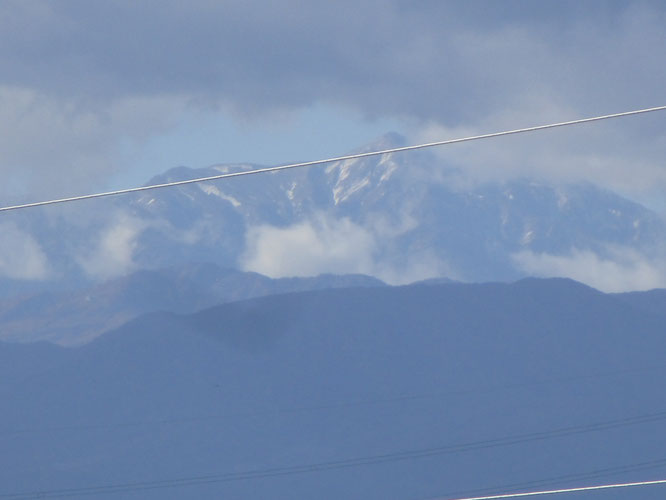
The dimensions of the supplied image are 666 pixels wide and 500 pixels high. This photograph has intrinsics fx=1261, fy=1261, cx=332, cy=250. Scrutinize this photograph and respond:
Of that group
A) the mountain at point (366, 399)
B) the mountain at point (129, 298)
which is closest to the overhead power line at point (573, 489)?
the mountain at point (366, 399)

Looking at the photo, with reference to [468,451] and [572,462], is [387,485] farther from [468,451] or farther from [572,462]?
[572,462]

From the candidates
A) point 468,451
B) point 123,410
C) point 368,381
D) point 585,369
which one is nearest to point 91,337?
point 123,410

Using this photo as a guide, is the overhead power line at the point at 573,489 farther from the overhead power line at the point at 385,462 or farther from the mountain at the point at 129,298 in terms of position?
the mountain at the point at 129,298

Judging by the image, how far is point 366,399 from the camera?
6441 millimetres

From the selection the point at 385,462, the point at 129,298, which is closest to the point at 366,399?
the point at 385,462

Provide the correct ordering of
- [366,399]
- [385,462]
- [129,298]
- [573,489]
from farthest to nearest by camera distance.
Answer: [129,298] < [366,399] < [385,462] < [573,489]

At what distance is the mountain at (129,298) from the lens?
6.55 m

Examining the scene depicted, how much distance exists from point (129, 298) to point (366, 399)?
1.45 m

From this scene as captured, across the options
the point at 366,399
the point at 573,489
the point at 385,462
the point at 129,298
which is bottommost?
the point at 573,489

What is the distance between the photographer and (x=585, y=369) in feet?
20.2

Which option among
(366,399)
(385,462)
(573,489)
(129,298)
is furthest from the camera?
(129,298)

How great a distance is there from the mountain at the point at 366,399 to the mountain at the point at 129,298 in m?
0.06

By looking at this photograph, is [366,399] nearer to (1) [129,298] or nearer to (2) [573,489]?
(2) [573,489]

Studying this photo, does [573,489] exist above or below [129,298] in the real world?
below
